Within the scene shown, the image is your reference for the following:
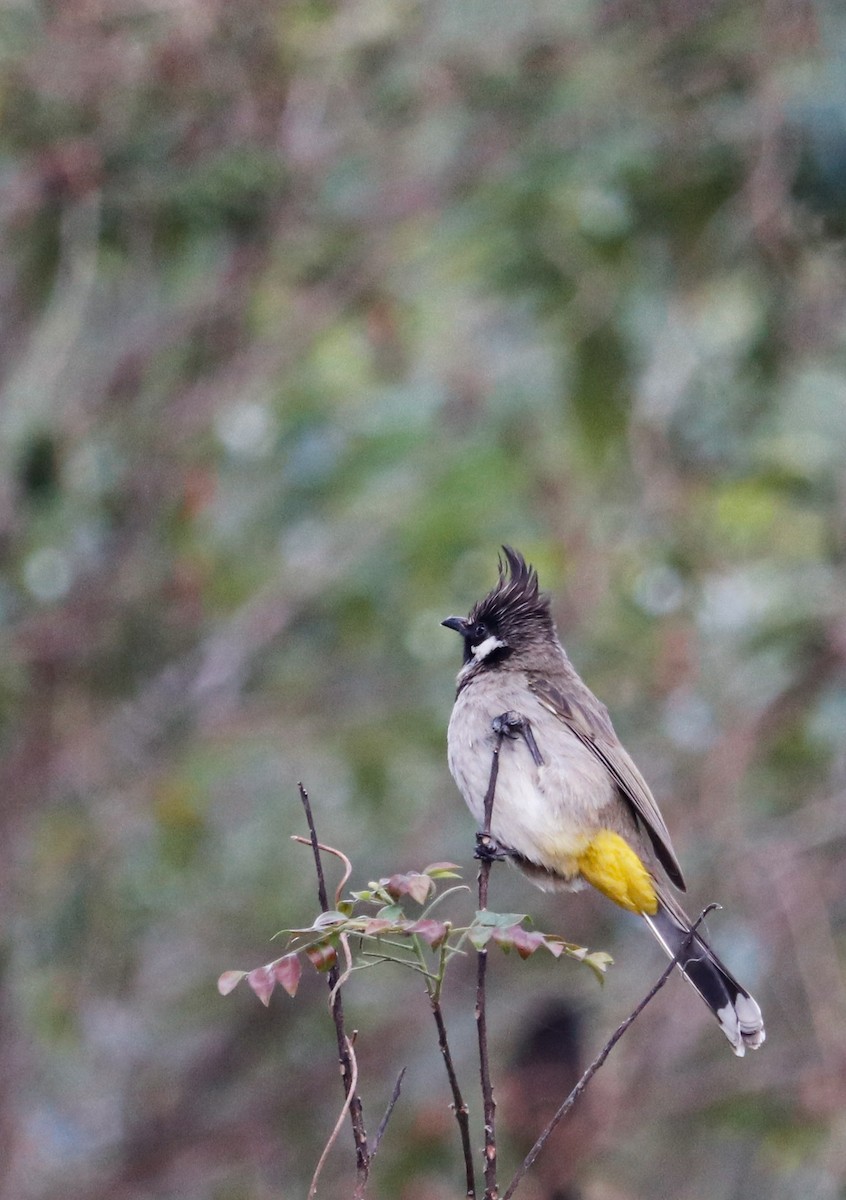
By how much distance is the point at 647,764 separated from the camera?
6109 millimetres

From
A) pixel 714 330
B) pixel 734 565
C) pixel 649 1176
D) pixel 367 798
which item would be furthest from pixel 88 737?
pixel 649 1176

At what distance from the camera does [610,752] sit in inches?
135

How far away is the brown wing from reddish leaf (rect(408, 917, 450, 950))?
57.5 inches

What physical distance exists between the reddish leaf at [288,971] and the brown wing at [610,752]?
4.67 feet

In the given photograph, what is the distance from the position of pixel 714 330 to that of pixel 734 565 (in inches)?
36.3

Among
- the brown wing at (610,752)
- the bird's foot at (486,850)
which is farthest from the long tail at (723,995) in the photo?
the bird's foot at (486,850)

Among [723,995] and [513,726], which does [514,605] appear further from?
[723,995]

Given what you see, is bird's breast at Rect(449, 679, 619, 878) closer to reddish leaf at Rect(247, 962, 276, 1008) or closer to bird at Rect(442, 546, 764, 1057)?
bird at Rect(442, 546, 764, 1057)

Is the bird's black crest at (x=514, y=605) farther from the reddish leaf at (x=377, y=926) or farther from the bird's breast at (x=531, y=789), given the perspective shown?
the reddish leaf at (x=377, y=926)

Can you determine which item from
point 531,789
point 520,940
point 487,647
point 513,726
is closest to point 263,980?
point 520,940

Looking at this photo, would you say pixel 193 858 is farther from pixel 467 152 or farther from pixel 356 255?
pixel 467 152

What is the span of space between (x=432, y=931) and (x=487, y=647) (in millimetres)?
1958

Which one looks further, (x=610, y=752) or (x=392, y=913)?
(x=610, y=752)

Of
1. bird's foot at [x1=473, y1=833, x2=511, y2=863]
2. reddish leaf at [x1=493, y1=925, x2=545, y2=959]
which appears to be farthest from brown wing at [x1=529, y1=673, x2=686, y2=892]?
reddish leaf at [x1=493, y1=925, x2=545, y2=959]
